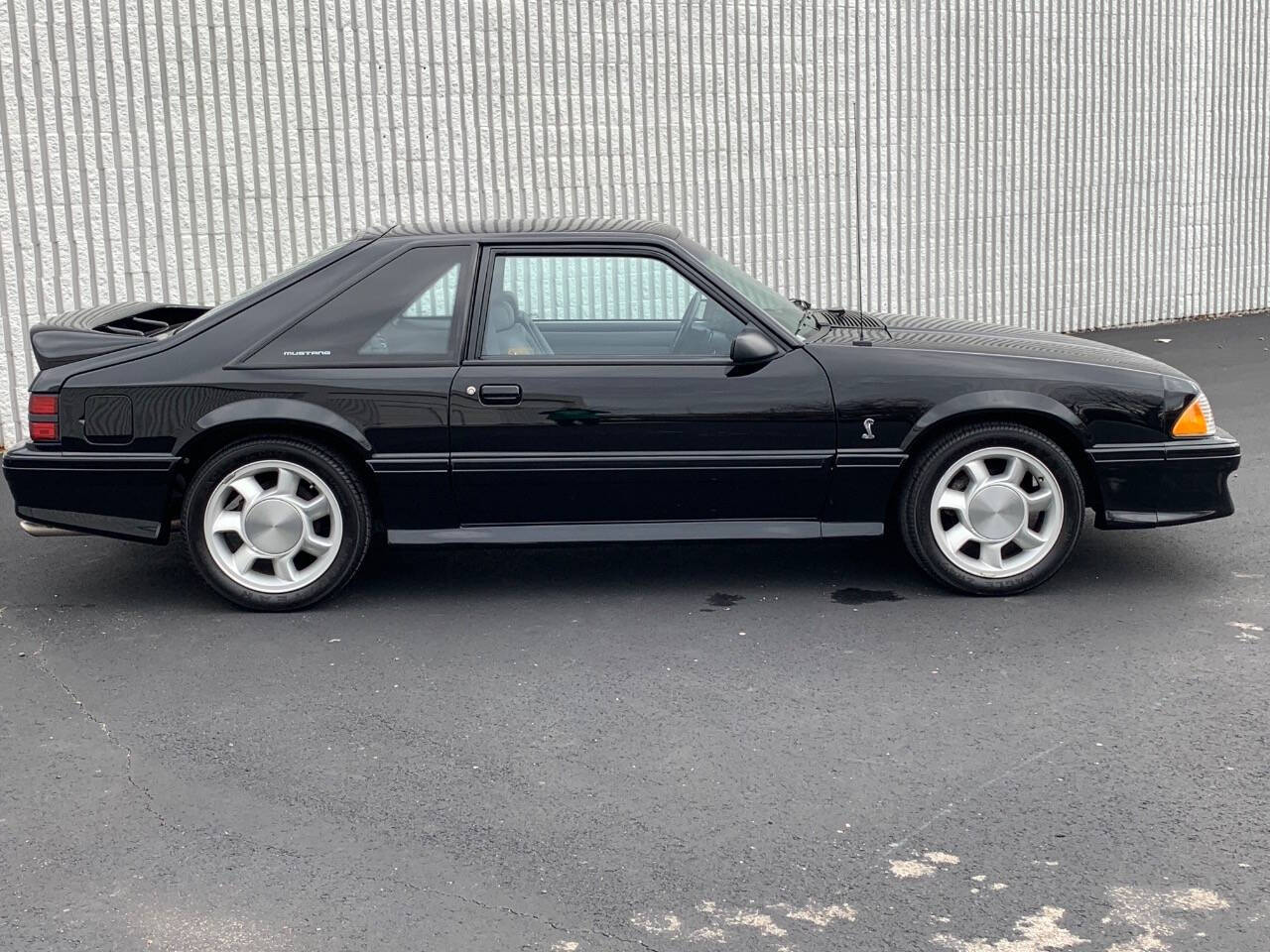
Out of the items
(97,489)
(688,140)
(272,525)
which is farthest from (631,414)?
(688,140)

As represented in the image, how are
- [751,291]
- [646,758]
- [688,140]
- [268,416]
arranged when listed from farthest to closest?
[688,140], [751,291], [268,416], [646,758]

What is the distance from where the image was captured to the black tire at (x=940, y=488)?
5992 mm

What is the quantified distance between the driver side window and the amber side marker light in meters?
1.80

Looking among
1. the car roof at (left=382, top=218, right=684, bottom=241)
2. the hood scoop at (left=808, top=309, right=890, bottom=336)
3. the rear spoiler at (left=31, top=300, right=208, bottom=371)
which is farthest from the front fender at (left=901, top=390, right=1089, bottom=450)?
the rear spoiler at (left=31, top=300, right=208, bottom=371)

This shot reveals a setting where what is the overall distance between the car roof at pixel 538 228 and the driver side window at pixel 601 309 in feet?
0.39

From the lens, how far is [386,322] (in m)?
5.99

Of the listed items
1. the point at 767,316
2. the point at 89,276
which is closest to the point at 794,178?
the point at 89,276

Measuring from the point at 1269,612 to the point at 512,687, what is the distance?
2918mm

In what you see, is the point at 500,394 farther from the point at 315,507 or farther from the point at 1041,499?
the point at 1041,499

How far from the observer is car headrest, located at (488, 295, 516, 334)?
600 cm

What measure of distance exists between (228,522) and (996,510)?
3040 millimetres

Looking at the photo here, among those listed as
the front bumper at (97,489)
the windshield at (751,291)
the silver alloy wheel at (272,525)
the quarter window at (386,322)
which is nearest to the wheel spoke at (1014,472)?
the windshield at (751,291)

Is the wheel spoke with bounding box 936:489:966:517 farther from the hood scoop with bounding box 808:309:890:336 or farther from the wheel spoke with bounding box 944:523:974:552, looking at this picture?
the hood scoop with bounding box 808:309:890:336

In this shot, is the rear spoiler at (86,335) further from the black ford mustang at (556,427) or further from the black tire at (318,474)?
the black tire at (318,474)
